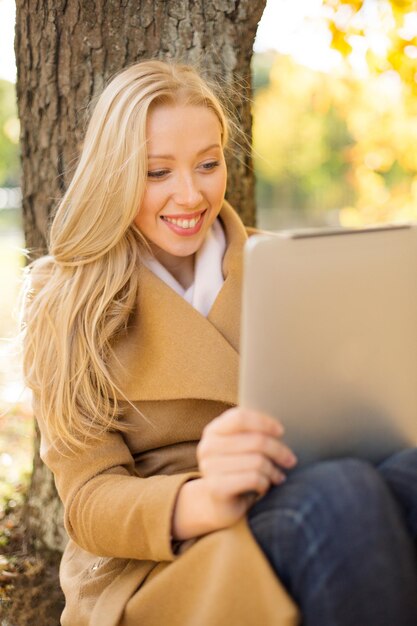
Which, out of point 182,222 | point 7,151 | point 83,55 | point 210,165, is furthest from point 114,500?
point 7,151

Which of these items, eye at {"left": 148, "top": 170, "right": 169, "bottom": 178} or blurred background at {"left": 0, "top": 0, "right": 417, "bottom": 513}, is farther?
blurred background at {"left": 0, "top": 0, "right": 417, "bottom": 513}

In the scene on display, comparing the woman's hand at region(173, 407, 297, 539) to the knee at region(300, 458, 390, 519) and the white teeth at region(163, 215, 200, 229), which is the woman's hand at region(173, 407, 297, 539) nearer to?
the knee at region(300, 458, 390, 519)

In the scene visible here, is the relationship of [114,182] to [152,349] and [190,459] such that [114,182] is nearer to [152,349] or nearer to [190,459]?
[152,349]

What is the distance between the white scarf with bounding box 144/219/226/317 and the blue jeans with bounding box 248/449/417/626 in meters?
0.65

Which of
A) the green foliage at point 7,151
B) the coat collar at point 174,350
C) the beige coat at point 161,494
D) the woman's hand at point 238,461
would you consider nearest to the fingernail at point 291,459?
the woman's hand at point 238,461

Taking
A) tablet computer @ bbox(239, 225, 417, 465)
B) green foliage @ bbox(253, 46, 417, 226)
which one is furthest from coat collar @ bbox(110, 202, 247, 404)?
green foliage @ bbox(253, 46, 417, 226)

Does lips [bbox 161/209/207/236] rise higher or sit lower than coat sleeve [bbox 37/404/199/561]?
higher

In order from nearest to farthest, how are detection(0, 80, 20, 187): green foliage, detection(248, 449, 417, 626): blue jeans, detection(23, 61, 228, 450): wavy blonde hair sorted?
detection(248, 449, 417, 626): blue jeans, detection(23, 61, 228, 450): wavy blonde hair, detection(0, 80, 20, 187): green foliage

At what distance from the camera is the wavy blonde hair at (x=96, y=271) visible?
1763mm

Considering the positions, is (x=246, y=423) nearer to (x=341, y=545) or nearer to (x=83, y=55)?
(x=341, y=545)

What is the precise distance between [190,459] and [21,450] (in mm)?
1592

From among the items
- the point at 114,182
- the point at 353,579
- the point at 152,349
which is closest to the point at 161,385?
the point at 152,349

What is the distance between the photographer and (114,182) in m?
1.81

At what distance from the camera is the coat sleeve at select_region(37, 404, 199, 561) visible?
1.53 metres
